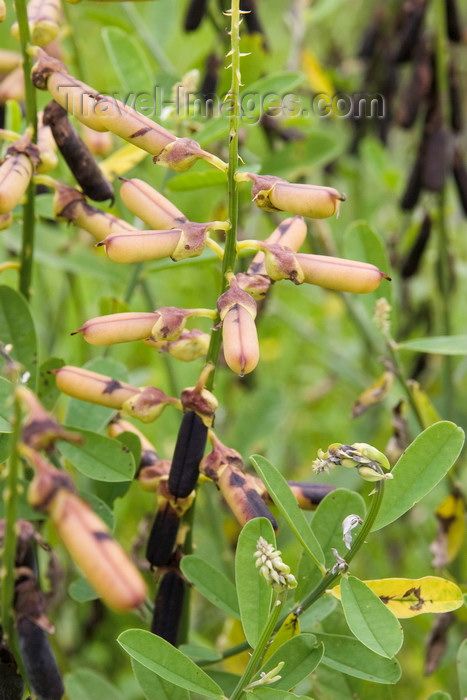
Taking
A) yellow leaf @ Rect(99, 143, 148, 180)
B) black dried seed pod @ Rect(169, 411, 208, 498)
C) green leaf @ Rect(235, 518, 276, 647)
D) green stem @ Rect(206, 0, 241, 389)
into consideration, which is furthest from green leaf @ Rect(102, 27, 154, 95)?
green leaf @ Rect(235, 518, 276, 647)

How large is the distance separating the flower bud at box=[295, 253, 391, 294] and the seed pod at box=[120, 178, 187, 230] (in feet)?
0.39

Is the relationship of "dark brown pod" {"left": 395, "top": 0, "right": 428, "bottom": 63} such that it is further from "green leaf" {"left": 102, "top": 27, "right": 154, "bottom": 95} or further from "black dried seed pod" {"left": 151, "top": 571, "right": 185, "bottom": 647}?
"black dried seed pod" {"left": 151, "top": 571, "right": 185, "bottom": 647}

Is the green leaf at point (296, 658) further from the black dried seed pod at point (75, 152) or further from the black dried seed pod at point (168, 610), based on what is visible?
the black dried seed pod at point (75, 152)

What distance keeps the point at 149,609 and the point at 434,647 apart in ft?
1.37

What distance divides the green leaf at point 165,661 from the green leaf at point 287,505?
0.13 metres

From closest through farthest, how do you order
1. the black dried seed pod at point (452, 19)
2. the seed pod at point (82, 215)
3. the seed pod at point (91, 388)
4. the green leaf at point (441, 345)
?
1. the seed pod at point (91, 388)
2. the seed pod at point (82, 215)
3. the green leaf at point (441, 345)
4. the black dried seed pod at point (452, 19)

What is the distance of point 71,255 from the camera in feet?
4.67

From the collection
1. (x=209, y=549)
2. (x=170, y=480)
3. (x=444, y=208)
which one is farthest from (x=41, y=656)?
(x=444, y=208)

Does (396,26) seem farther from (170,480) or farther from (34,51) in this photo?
(170,480)

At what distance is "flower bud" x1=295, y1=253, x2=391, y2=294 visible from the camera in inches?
27.5

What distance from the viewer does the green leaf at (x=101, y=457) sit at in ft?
2.50

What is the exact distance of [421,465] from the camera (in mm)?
742

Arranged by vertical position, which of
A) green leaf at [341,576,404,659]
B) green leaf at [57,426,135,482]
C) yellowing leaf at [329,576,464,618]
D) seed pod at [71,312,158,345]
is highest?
seed pod at [71,312,158,345]

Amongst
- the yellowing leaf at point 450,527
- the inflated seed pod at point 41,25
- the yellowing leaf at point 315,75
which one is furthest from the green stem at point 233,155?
the yellowing leaf at point 315,75
